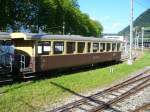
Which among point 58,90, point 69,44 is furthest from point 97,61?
point 58,90

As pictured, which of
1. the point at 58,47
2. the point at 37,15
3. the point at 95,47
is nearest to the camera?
the point at 58,47

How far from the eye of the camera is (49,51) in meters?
19.8

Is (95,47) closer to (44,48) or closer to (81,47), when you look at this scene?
(81,47)

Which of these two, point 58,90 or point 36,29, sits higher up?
point 36,29

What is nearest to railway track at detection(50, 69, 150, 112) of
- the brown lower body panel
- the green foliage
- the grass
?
the grass

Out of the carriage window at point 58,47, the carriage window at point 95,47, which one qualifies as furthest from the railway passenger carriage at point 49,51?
the carriage window at point 95,47

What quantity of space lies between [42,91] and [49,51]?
4930 mm

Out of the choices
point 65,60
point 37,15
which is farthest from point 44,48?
point 37,15

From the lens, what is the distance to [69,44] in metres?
21.9

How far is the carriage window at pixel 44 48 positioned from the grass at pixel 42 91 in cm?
178

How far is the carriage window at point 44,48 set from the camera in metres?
19.1

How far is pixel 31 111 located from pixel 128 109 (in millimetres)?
3752

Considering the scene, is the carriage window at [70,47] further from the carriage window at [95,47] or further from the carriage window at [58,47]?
the carriage window at [95,47]

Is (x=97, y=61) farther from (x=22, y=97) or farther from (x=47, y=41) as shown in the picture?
(x=22, y=97)
